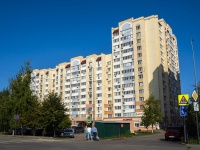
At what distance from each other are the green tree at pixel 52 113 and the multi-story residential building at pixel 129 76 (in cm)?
4410

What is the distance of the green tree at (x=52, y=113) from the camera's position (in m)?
32.7

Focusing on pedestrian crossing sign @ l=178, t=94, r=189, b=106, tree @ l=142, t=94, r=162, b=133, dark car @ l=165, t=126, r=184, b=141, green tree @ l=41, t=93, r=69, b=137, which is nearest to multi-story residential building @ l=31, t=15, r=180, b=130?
tree @ l=142, t=94, r=162, b=133

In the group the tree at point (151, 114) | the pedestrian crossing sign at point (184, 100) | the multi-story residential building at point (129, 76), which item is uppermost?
the multi-story residential building at point (129, 76)

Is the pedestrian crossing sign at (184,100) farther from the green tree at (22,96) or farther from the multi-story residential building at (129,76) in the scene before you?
the multi-story residential building at (129,76)

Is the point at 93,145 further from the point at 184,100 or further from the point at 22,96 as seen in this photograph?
the point at 22,96

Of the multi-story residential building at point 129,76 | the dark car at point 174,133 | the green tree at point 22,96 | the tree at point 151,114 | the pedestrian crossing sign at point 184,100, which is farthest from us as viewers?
the multi-story residential building at point 129,76

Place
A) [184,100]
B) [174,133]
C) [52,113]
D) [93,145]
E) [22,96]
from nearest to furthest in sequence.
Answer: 1. [93,145]
2. [184,100]
3. [174,133]
4. [52,113]
5. [22,96]

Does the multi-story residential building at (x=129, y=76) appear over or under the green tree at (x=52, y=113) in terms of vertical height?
over

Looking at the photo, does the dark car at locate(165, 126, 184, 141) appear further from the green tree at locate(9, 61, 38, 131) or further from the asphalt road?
the green tree at locate(9, 61, 38, 131)

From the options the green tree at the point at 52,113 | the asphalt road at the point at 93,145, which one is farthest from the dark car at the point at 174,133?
the green tree at the point at 52,113

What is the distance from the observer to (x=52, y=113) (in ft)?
108

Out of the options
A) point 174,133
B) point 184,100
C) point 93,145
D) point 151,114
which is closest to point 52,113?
point 93,145

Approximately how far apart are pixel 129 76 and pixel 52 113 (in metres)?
51.3

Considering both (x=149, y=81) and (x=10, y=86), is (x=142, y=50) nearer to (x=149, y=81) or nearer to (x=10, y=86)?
(x=149, y=81)
